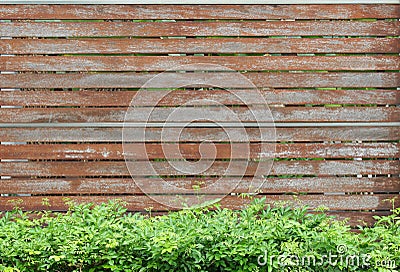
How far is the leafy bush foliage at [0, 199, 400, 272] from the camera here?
2.86 m

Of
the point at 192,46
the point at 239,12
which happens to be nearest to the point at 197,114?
the point at 192,46

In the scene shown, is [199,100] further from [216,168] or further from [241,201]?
[241,201]

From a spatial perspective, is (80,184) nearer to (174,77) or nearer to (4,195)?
(4,195)

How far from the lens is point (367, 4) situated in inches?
139

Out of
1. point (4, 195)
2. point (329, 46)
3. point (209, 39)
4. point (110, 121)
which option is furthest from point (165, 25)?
point (4, 195)

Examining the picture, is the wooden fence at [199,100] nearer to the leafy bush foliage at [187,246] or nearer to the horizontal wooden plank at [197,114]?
the horizontal wooden plank at [197,114]

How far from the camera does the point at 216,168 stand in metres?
3.53

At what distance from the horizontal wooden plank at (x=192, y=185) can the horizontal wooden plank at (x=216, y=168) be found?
0.04 m

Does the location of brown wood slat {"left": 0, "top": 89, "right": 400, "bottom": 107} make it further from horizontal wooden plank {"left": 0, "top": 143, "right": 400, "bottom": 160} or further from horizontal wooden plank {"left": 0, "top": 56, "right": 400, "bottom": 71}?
horizontal wooden plank {"left": 0, "top": 143, "right": 400, "bottom": 160}

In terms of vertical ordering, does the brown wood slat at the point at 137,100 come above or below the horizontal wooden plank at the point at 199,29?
below

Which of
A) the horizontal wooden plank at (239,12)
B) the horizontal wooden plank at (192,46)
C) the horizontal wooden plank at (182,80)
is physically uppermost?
the horizontal wooden plank at (239,12)

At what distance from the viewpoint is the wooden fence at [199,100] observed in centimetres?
351
